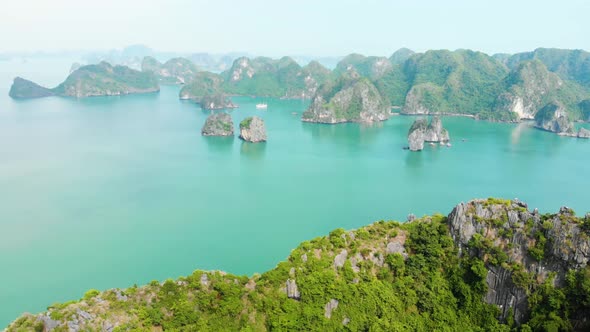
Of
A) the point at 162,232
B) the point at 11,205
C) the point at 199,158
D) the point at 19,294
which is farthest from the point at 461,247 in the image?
the point at 199,158

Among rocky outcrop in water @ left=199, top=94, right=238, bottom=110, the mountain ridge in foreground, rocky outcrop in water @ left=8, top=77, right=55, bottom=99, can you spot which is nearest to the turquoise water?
the mountain ridge in foreground

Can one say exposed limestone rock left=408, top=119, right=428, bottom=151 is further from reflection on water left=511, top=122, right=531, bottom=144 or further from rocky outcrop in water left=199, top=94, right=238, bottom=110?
rocky outcrop in water left=199, top=94, right=238, bottom=110

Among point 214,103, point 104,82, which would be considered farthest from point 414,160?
point 104,82

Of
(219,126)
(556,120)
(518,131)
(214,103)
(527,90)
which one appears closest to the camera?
(219,126)

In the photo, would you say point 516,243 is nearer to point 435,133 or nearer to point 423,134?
point 423,134

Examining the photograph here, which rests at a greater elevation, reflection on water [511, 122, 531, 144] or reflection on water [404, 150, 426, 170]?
reflection on water [511, 122, 531, 144]

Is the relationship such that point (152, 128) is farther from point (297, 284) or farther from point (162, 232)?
point (297, 284)
